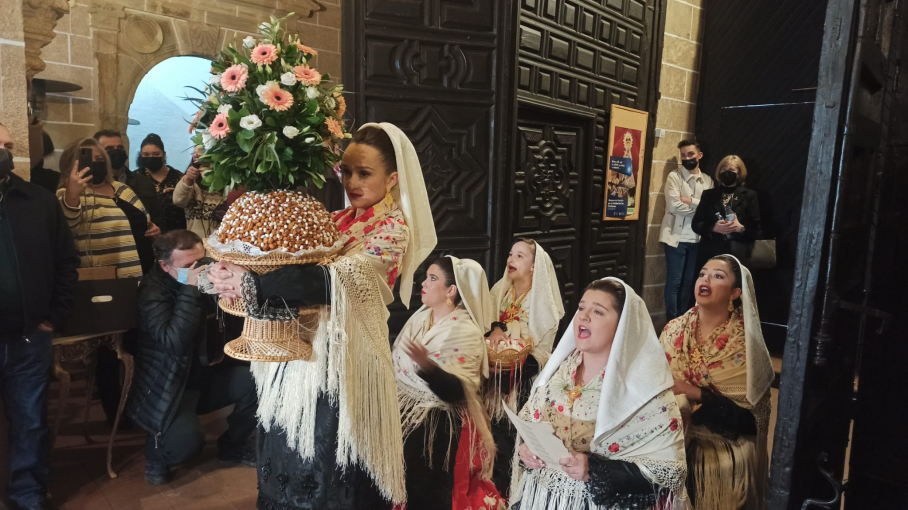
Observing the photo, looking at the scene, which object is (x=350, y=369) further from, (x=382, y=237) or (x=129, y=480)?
(x=129, y=480)

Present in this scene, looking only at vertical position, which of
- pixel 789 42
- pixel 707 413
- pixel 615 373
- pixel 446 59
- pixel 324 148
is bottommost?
pixel 707 413

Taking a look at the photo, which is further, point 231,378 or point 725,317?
point 231,378

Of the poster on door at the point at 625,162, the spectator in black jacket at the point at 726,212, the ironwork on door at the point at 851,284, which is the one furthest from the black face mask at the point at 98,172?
the spectator in black jacket at the point at 726,212

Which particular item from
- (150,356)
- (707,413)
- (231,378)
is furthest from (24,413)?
(707,413)

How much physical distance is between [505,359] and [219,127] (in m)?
1.76

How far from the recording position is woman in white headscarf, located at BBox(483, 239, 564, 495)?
9.58 ft

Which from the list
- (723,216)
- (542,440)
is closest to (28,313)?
(542,440)

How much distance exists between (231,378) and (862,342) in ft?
10.1

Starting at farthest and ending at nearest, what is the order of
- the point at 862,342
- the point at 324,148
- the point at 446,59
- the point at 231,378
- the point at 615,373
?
the point at 446,59, the point at 231,378, the point at 862,342, the point at 615,373, the point at 324,148

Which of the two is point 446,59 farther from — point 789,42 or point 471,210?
point 789,42

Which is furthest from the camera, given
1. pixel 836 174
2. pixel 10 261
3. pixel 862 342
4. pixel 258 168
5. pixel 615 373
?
pixel 10 261

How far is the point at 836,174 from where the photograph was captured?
1.42 meters

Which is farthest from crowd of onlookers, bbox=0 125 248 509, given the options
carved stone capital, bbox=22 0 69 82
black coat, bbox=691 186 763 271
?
black coat, bbox=691 186 763 271

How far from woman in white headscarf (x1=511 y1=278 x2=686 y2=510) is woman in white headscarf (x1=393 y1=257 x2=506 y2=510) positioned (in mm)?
594
